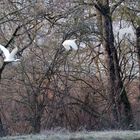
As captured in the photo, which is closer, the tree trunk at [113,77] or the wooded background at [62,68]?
the wooded background at [62,68]

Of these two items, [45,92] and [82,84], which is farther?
[82,84]

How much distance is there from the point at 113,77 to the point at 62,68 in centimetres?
268

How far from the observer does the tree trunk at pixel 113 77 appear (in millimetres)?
19953

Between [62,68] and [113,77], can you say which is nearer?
[62,68]

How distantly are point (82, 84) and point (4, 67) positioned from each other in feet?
11.2

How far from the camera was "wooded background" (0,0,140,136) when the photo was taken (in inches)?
736

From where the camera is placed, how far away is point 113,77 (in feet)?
70.6

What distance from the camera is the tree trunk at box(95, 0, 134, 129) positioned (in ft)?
65.5

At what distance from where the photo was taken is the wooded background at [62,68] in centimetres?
1869

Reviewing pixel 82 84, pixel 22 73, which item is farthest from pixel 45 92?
pixel 82 84

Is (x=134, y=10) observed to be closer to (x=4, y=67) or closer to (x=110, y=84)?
(x=110, y=84)

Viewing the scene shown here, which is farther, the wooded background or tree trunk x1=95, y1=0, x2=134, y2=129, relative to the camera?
tree trunk x1=95, y1=0, x2=134, y2=129

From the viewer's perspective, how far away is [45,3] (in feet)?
61.4

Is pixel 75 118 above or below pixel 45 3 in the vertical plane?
below
